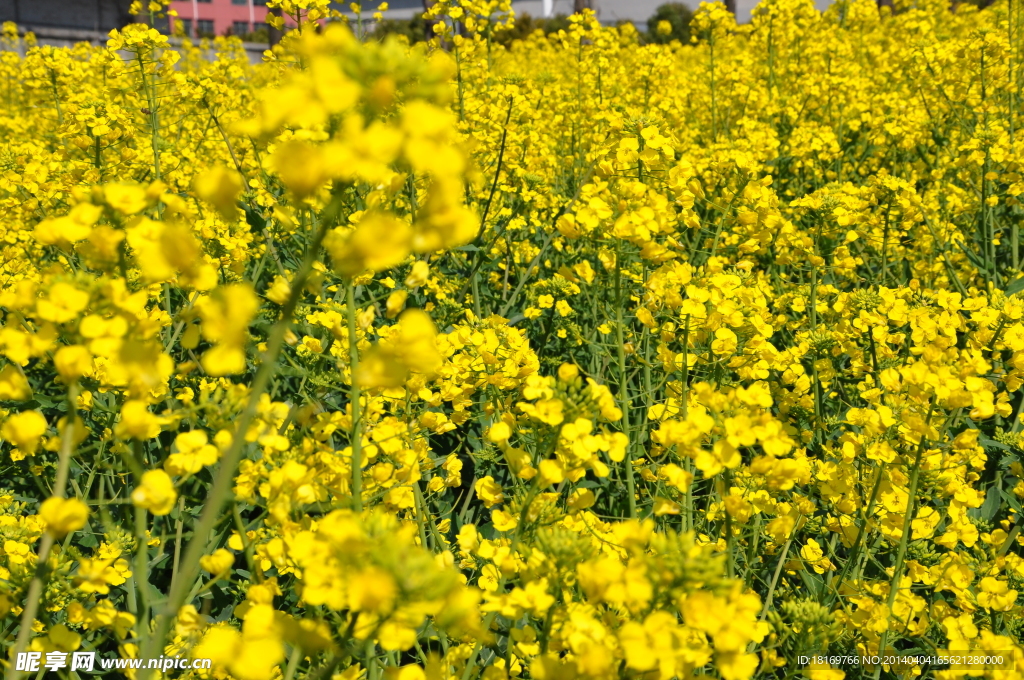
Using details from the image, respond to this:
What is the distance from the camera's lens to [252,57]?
23.8 metres

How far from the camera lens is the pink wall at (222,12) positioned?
4556 cm

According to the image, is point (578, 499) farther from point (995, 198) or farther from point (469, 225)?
point (995, 198)

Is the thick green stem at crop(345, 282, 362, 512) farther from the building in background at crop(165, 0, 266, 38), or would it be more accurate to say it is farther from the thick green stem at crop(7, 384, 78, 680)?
the building in background at crop(165, 0, 266, 38)

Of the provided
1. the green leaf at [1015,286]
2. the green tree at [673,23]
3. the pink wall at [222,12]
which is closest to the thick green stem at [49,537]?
the green leaf at [1015,286]

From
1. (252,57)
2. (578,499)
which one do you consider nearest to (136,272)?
(578,499)

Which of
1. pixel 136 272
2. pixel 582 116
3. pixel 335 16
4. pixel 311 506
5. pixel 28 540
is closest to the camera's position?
pixel 311 506

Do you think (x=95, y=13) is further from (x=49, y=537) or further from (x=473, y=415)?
(x=49, y=537)

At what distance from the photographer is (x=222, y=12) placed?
4731cm

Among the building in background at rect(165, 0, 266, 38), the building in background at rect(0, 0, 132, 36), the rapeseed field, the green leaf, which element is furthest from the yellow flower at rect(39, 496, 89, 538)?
the building in background at rect(165, 0, 266, 38)

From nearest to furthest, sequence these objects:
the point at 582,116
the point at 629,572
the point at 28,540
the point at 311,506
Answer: the point at 629,572 → the point at 311,506 → the point at 28,540 → the point at 582,116

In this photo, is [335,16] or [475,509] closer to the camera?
[475,509]

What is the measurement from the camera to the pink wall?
45562mm

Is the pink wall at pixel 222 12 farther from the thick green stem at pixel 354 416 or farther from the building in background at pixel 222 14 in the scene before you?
the thick green stem at pixel 354 416

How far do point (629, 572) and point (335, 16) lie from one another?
146 inches
